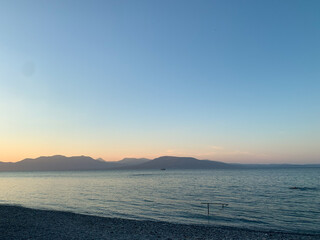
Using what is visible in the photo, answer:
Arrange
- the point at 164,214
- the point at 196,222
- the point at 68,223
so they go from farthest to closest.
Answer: the point at 164,214, the point at 196,222, the point at 68,223

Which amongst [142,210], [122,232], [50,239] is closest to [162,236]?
[122,232]

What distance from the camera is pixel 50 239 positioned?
16516 mm

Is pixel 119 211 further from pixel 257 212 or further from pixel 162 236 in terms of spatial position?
pixel 257 212

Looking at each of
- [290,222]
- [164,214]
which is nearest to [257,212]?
[290,222]

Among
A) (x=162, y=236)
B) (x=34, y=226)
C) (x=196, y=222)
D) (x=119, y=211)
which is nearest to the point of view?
(x=162, y=236)

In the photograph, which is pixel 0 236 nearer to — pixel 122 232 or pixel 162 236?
pixel 122 232

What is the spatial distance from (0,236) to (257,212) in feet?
93.3

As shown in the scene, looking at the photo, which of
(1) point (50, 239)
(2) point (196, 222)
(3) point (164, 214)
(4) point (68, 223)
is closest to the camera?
(1) point (50, 239)

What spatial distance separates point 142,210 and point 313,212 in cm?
2278

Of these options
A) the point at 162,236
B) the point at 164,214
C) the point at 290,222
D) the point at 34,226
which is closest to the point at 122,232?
the point at 162,236

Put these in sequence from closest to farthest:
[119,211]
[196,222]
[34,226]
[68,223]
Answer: [34,226], [68,223], [196,222], [119,211]

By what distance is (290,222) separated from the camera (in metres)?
25.2

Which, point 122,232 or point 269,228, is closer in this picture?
point 122,232

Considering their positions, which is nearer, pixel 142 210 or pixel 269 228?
pixel 269 228
